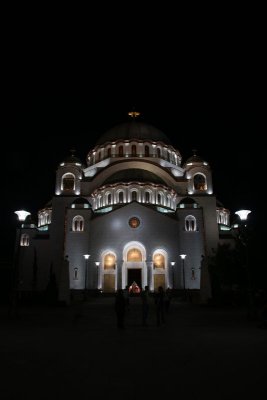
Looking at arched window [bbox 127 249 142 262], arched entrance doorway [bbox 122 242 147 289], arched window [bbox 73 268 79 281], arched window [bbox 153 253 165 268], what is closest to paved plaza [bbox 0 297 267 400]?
arched window [bbox 73 268 79 281]

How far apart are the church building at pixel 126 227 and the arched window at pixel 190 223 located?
11cm

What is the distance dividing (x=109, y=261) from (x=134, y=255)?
109 inches

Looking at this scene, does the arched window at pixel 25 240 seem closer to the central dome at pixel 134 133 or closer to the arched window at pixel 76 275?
the arched window at pixel 76 275

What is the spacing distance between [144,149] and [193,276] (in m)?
20.1

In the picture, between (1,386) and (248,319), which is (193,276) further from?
(1,386)

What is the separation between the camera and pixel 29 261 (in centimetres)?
4091

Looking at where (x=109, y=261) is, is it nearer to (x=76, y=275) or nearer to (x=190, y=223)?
(x=76, y=275)

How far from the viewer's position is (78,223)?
39062 mm

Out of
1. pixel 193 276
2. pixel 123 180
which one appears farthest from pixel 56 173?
pixel 193 276

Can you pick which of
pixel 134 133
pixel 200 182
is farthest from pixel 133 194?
pixel 134 133

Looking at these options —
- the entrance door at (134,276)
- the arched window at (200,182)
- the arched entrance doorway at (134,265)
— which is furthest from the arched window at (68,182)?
the arched window at (200,182)

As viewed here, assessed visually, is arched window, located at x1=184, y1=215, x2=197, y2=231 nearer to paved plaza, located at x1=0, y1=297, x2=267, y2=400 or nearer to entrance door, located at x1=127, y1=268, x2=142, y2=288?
entrance door, located at x1=127, y1=268, x2=142, y2=288

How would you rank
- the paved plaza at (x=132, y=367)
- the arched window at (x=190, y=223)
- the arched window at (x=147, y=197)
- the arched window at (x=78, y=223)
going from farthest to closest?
1. the arched window at (x=147, y=197)
2. the arched window at (x=78, y=223)
3. the arched window at (x=190, y=223)
4. the paved plaza at (x=132, y=367)

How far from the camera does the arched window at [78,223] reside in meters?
38.8
